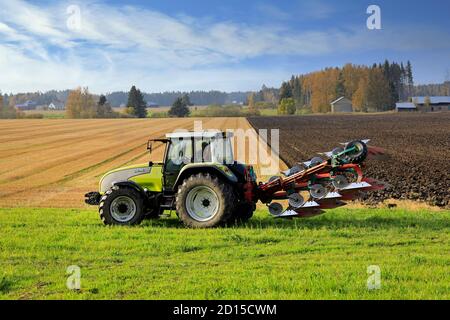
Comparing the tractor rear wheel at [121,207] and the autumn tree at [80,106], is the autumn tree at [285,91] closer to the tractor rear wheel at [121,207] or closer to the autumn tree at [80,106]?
the autumn tree at [80,106]

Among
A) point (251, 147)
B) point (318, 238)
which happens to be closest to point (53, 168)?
point (251, 147)

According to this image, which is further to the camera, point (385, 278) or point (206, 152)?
point (206, 152)

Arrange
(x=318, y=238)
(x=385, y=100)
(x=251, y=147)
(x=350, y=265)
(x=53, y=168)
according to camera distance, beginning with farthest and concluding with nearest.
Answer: (x=385, y=100) → (x=251, y=147) → (x=53, y=168) → (x=318, y=238) → (x=350, y=265)

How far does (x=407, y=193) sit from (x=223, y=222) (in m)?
8.48

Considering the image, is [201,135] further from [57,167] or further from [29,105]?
[29,105]

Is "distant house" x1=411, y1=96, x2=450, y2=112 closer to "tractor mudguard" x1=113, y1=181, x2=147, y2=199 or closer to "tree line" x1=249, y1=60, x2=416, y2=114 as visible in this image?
"tree line" x1=249, y1=60, x2=416, y2=114

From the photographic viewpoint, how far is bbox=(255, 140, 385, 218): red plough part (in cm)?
1132

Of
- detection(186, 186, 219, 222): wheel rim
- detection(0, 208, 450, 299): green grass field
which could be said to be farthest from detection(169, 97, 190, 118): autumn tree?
detection(186, 186, 219, 222): wheel rim

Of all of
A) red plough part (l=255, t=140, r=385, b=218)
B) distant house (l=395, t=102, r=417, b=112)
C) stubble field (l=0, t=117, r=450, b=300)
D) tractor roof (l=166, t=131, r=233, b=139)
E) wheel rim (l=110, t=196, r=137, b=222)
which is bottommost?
stubble field (l=0, t=117, r=450, b=300)

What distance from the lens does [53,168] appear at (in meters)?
26.8

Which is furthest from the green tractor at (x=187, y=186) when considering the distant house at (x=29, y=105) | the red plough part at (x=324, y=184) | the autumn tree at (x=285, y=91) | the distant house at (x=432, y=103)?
the distant house at (x=29, y=105)

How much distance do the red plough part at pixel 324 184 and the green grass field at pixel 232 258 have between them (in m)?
0.47
